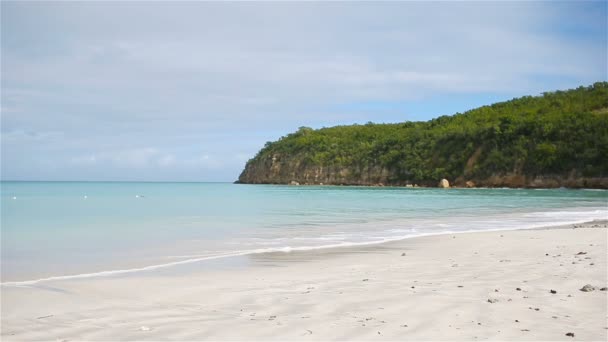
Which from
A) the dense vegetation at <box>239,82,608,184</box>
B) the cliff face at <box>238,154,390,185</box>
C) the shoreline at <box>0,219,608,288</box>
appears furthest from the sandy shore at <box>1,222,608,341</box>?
the cliff face at <box>238,154,390,185</box>

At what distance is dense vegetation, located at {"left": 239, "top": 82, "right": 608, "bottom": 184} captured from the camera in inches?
2778

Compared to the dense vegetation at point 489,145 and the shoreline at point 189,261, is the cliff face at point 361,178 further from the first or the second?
the shoreline at point 189,261

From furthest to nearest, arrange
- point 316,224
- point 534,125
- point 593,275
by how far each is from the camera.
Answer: point 534,125, point 316,224, point 593,275

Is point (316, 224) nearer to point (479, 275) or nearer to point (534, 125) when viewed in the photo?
point (479, 275)

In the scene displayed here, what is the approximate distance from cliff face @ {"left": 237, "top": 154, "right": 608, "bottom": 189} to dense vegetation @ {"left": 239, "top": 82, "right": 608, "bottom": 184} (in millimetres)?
364

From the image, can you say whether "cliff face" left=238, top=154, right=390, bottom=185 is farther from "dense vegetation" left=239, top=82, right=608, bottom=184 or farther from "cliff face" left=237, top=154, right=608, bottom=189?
"dense vegetation" left=239, top=82, right=608, bottom=184

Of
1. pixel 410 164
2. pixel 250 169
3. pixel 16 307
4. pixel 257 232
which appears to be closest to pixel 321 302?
pixel 16 307

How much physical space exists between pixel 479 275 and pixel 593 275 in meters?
1.39

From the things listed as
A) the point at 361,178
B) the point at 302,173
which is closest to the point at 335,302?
the point at 361,178

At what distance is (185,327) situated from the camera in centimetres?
502

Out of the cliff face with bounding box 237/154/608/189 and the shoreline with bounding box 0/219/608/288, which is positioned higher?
the cliff face with bounding box 237/154/608/189

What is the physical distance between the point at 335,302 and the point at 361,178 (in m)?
101

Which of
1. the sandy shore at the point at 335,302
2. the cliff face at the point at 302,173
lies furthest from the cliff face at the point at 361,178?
the sandy shore at the point at 335,302

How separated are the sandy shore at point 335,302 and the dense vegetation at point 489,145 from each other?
6745 cm
